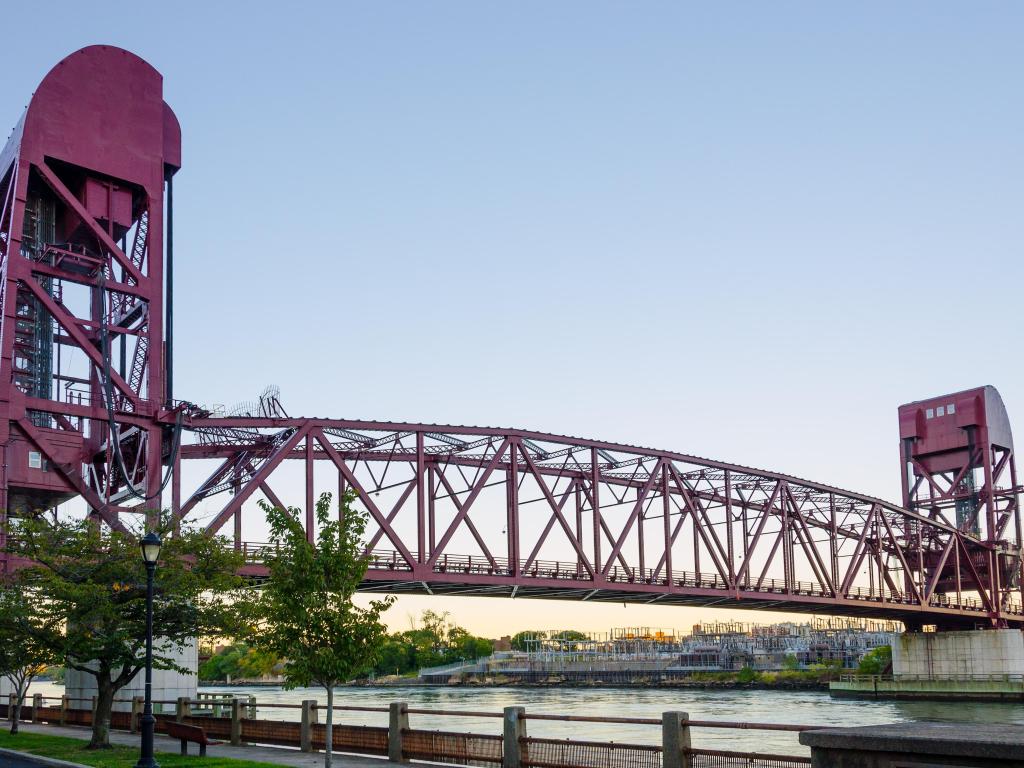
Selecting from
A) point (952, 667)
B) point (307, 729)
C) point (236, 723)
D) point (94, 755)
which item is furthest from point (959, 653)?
point (94, 755)

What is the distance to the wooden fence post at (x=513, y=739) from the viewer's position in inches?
1056

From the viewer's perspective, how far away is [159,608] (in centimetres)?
3825

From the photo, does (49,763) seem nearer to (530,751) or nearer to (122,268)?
(530,751)

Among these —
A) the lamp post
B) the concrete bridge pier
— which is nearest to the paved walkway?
the lamp post

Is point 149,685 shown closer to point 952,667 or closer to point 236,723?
point 236,723

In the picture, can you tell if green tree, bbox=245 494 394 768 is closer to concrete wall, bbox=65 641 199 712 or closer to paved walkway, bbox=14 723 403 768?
paved walkway, bbox=14 723 403 768

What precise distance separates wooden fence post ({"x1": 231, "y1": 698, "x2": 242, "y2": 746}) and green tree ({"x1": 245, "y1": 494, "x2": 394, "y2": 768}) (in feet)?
35.6

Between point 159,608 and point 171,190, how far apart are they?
1274 inches

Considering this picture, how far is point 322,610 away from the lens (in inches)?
1061

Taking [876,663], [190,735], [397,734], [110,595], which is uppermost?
[110,595]

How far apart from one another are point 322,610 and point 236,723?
12447mm

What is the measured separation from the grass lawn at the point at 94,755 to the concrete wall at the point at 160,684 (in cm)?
1171

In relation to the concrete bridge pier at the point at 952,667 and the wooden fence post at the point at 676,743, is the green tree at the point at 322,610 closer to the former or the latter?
the wooden fence post at the point at 676,743

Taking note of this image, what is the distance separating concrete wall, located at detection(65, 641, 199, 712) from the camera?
5325cm
